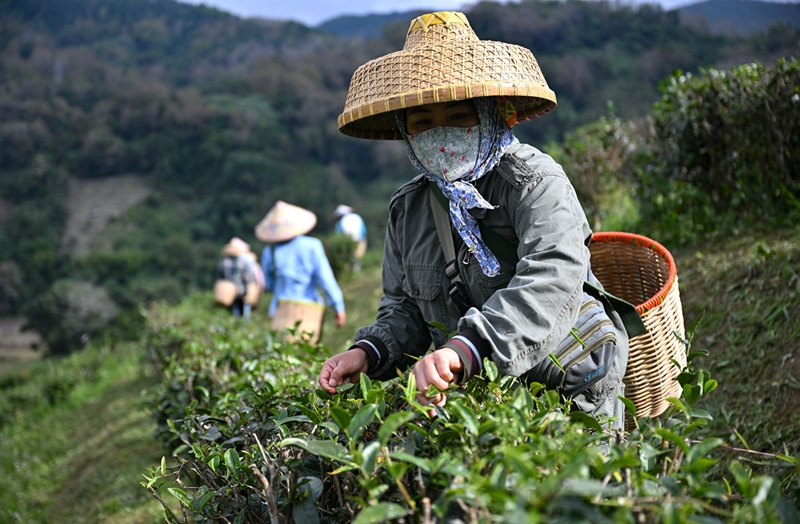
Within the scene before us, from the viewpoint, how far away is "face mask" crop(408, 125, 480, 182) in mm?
1741

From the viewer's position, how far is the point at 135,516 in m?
3.94

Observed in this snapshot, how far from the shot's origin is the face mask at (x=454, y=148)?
5.71 ft

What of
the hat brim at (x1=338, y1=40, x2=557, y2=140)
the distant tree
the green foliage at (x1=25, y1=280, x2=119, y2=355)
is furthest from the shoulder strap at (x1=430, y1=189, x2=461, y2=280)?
the distant tree

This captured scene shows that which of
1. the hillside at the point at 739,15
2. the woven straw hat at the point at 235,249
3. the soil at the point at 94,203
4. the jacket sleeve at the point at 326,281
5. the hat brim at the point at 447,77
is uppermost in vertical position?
the hillside at the point at 739,15

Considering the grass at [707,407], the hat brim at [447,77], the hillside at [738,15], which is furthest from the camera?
the hillside at [738,15]

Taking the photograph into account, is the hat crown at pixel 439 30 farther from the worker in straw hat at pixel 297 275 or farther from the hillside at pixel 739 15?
the hillside at pixel 739 15

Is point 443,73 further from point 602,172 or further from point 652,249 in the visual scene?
point 602,172

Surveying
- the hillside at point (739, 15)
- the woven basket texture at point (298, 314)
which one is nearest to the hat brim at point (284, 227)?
the woven basket texture at point (298, 314)

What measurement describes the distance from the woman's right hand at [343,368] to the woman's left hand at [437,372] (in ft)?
1.40

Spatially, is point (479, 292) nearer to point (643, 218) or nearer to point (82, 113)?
point (643, 218)

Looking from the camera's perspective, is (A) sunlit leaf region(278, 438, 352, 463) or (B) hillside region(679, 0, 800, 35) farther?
(B) hillside region(679, 0, 800, 35)

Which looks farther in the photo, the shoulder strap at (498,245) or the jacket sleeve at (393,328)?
the jacket sleeve at (393,328)

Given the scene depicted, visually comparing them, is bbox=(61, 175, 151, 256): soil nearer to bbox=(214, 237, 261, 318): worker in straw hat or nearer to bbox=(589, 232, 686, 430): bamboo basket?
bbox=(214, 237, 261, 318): worker in straw hat

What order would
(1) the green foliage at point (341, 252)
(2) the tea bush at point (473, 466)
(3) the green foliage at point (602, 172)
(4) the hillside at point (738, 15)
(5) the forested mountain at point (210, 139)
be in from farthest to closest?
(5) the forested mountain at point (210, 139), (4) the hillside at point (738, 15), (1) the green foliage at point (341, 252), (3) the green foliage at point (602, 172), (2) the tea bush at point (473, 466)
